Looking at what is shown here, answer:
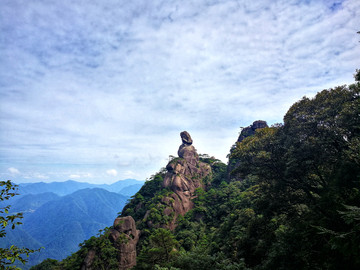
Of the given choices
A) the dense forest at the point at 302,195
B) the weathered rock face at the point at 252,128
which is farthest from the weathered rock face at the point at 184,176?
the dense forest at the point at 302,195

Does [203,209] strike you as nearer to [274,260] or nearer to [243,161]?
[243,161]

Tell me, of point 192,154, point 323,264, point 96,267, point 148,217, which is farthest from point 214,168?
point 323,264

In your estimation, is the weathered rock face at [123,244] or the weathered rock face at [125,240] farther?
the weathered rock face at [125,240]

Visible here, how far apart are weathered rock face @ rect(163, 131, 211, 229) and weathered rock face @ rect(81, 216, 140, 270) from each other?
30.3 feet

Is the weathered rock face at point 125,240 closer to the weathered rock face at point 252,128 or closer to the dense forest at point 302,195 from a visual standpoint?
the dense forest at point 302,195

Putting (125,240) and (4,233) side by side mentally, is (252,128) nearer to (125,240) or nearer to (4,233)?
(125,240)

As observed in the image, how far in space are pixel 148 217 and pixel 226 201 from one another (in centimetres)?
1816

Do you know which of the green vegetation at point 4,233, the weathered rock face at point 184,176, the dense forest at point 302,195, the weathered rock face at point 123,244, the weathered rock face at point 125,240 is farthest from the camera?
the weathered rock face at point 184,176

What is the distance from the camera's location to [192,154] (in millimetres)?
64688

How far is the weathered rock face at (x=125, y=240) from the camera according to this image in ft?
110

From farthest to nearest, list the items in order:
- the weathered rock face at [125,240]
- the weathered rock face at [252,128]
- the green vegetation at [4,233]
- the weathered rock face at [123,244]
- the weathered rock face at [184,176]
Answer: the weathered rock face at [252,128]
the weathered rock face at [184,176]
the weathered rock face at [125,240]
the weathered rock face at [123,244]
the green vegetation at [4,233]

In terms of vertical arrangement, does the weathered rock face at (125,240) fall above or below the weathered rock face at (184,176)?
below

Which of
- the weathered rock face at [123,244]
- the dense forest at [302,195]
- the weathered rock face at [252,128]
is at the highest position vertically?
the weathered rock face at [252,128]

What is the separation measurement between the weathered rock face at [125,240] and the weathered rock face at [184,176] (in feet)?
30.0
